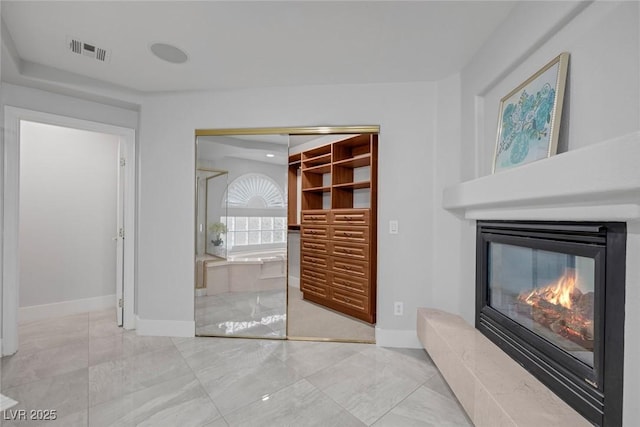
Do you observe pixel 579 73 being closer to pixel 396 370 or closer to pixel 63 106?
pixel 396 370

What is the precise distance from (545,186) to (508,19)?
1.23 m

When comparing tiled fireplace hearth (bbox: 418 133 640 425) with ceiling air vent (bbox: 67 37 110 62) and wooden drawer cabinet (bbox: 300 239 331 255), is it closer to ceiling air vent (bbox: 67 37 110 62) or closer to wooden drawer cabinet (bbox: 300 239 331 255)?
wooden drawer cabinet (bbox: 300 239 331 255)

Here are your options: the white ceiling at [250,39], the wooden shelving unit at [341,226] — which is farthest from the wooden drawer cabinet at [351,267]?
the white ceiling at [250,39]

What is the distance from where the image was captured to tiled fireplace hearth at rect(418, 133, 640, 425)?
3.08ft

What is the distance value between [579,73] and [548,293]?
110 centimetres

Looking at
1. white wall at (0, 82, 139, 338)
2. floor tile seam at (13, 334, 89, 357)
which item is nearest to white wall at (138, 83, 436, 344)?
white wall at (0, 82, 139, 338)

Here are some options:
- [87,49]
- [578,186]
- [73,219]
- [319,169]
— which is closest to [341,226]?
[319,169]

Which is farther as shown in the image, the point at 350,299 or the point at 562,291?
the point at 350,299

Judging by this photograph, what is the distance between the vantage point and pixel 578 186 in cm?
103

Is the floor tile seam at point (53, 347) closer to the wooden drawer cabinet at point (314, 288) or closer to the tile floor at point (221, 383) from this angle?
the tile floor at point (221, 383)

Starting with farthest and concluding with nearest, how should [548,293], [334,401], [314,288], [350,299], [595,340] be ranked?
[314,288]
[350,299]
[334,401]
[548,293]
[595,340]

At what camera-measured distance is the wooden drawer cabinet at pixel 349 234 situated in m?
3.18

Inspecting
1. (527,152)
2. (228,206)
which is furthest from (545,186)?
(228,206)

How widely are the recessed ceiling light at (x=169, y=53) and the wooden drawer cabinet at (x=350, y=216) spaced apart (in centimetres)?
220
